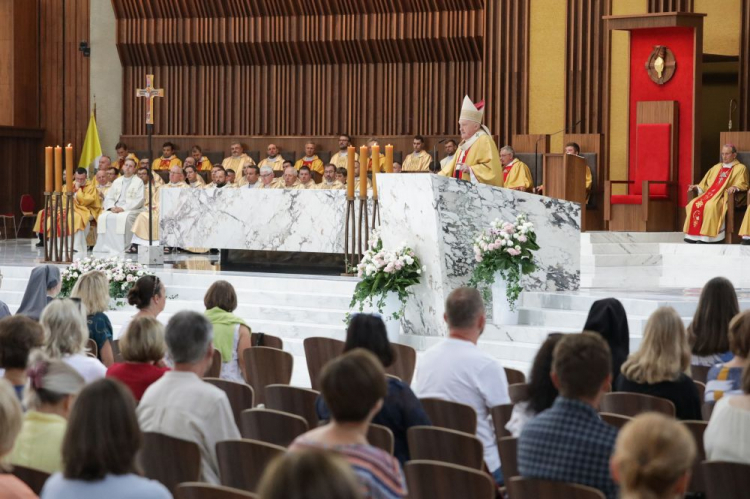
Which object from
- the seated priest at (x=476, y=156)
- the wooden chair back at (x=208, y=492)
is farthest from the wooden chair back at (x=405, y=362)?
the seated priest at (x=476, y=156)

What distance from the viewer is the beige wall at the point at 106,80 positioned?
19.4 meters

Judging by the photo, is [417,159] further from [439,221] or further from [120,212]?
[439,221]

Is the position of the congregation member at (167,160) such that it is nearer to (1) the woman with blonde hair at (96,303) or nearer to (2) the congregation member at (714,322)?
(1) the woman with blonde hair at (96,303)

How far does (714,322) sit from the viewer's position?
5.12m

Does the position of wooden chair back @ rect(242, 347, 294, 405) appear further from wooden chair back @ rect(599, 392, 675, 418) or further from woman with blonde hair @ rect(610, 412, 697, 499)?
woman with blonde hair @ rect(610, 412, 697, 499)

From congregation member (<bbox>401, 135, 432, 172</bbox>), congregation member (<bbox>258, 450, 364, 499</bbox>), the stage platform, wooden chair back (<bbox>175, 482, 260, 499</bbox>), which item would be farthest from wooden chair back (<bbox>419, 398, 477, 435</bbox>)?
congregation member (<bbox>401, 135, 432, 172</bbox>)

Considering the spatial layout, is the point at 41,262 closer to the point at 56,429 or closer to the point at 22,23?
the point at 22,23

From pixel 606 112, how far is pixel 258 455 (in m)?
12.9

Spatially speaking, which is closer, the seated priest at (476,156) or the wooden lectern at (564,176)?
the seated priest at (476,156)

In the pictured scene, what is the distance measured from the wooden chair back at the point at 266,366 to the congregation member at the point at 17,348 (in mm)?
1603

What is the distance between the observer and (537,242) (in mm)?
9102

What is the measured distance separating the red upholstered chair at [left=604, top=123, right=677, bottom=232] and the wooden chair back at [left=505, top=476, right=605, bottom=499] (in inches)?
441

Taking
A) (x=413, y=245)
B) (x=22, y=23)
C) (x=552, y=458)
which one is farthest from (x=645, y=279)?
(x=22, y=23)

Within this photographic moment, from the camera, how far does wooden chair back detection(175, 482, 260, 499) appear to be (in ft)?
9.09
